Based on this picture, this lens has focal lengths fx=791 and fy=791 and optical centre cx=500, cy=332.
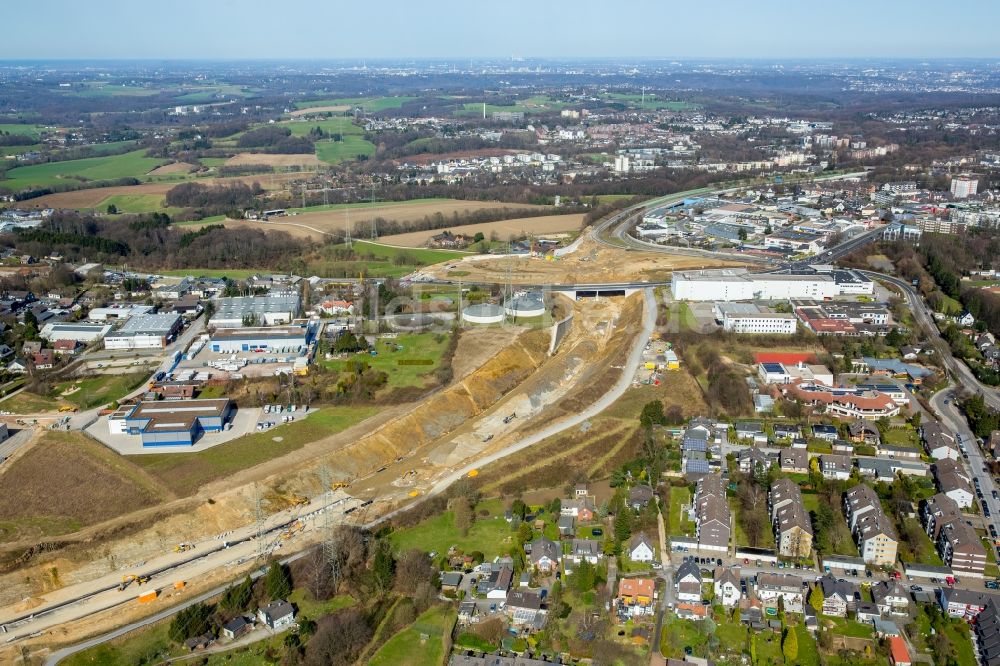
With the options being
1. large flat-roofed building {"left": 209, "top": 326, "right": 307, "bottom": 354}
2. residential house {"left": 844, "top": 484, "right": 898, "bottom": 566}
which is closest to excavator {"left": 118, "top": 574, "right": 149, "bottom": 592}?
large flat-roofed building {"left": 209, "top": 326, "right": 307, "bottom": 354}

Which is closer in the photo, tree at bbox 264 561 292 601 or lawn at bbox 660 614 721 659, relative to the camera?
lawn at bbox 660 614 721 659

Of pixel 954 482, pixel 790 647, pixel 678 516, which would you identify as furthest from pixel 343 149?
pixel 790 647

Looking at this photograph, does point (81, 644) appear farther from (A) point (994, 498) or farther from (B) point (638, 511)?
(A) point (994, 498)

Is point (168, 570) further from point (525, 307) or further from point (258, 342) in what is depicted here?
point (525, 307)

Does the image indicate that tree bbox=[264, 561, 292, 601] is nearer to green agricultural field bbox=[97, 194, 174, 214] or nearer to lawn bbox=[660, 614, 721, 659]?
lawn bbox=[660, 614, 721, 659]

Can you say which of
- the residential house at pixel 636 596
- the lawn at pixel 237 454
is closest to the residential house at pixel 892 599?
the residential house at pixel 636 596

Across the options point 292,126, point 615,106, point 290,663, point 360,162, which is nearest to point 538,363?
point 290,663

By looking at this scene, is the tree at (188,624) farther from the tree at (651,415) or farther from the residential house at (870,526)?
the residential house at (870,526)
